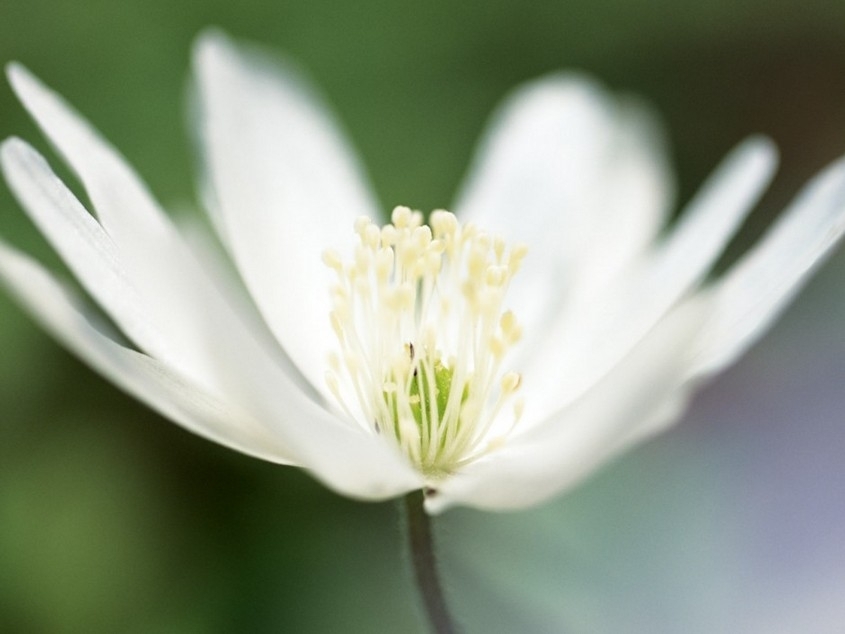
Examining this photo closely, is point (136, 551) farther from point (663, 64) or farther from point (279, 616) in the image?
point (663, 64)

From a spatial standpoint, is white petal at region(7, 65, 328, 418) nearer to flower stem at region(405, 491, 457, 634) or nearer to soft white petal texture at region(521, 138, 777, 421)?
flower stem at region(405, 491, 457, 634)

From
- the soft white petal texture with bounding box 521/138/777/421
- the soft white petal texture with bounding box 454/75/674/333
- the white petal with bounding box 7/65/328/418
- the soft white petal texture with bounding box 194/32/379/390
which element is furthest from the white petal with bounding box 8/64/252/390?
the soft white petal texture with bounding box 454/75/674/333

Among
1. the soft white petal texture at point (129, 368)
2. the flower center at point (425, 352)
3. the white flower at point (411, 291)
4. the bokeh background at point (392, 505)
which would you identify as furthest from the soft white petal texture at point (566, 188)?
the soft white petal texture at point (129, 368)

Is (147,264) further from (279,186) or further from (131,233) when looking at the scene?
(279,186)

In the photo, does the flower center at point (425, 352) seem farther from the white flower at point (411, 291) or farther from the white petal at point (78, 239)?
the white petal at point (78, 239)

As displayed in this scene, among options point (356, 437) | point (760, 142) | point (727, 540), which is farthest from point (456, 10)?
point (356, 437)

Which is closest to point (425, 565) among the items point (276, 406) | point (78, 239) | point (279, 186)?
point (276, 406)
